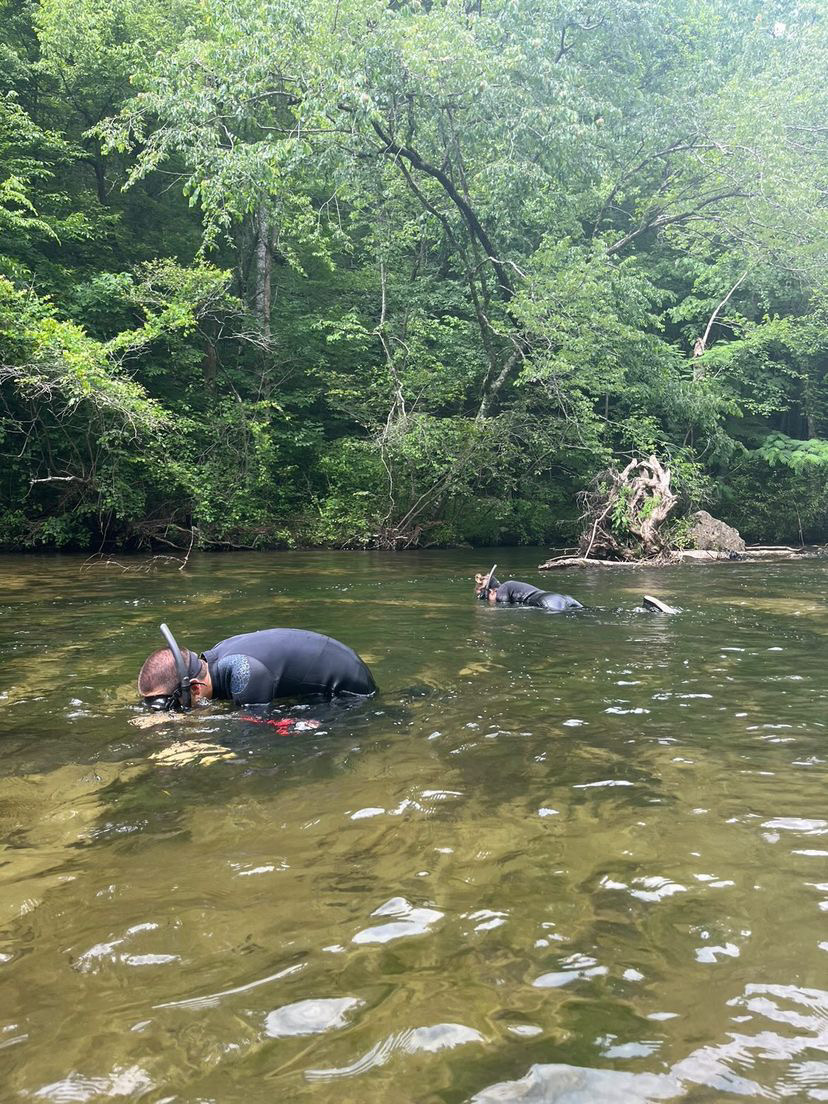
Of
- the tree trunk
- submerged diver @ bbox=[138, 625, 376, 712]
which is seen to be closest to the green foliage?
the tree trunk

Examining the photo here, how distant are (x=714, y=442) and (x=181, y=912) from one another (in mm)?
26211

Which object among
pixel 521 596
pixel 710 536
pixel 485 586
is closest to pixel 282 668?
pixel 521 596

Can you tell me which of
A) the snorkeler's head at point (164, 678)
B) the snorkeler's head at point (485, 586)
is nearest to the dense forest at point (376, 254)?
the snorkeler's head at point (485, 586)

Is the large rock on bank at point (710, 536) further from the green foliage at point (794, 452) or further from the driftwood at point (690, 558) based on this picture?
the green foliage at point (794, 452)

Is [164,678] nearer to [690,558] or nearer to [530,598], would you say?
[530,598]

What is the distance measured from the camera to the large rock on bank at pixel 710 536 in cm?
2062

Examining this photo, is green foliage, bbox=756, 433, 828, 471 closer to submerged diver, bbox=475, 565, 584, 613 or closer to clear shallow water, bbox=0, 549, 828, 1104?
submerged diver, bbox=475, 565, 584, 613

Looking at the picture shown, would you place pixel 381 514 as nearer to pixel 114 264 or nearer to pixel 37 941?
pixel 114 264

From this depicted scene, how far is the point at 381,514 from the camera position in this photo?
22.5 metres

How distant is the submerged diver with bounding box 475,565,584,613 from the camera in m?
11.0

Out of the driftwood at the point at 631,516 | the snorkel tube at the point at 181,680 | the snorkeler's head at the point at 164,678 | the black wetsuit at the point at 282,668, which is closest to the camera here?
the snorkel tube at the point at 181,680

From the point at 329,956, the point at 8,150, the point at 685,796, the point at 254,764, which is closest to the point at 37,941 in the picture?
the point at 329,956

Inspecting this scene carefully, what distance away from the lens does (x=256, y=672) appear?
5.60 m

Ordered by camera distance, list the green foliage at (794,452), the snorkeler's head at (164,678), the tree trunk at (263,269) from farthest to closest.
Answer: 1. the green foliage at (794,452)
2. the tree trunk at (263,269)
3. the snorkeler's head at (164,678)
